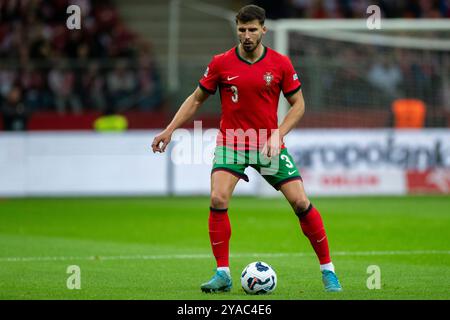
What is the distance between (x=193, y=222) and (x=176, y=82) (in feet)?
27.7

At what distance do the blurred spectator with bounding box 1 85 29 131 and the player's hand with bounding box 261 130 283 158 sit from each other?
15135 millimetres

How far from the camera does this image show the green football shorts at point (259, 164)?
8977 mm

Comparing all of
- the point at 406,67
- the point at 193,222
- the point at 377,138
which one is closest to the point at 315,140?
the point at 377,138

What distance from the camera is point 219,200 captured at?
8.90 metres

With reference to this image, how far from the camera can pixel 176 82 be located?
2447cm

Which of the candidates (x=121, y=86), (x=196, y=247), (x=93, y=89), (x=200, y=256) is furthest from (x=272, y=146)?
(x=121, y=86)

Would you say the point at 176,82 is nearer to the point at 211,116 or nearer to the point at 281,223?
the point at 211,116

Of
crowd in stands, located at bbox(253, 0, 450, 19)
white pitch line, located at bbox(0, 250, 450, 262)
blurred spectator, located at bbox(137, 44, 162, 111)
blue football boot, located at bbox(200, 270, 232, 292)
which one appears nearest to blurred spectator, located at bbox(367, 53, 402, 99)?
crowd in stands, located at bbox(253, 0, 450, 19)

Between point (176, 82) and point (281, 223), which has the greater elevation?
point (176, 82)

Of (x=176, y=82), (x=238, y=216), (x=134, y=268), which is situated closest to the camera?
(x=134, y=268)

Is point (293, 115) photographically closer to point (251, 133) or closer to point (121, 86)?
point (251, 133)

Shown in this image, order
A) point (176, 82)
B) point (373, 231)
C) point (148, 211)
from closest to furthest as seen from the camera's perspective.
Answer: point (373, 231)
point (148, 211)
point (176, 82)

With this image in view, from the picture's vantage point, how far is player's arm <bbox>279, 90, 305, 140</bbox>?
8945 millimetres

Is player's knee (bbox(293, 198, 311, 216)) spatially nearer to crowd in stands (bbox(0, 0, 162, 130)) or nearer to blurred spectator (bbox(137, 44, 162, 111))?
crowd in stands (bbox(0, 0, 162, 130))
